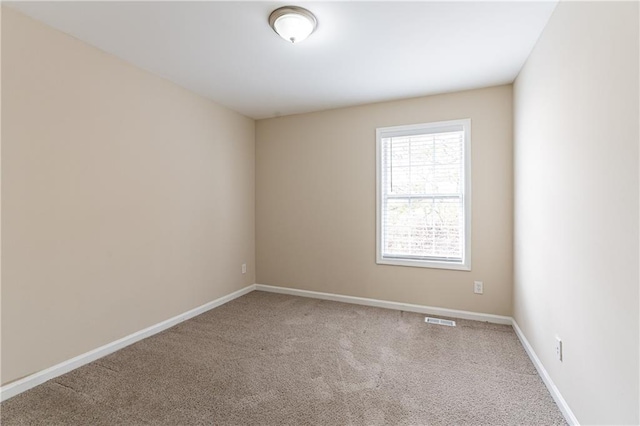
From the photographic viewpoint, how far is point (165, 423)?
67.4 inches

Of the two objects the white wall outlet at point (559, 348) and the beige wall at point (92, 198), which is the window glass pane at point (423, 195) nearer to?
the white wall outlet at point (559, 348)

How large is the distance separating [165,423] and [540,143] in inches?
121

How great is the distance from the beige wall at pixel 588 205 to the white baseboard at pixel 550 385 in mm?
60

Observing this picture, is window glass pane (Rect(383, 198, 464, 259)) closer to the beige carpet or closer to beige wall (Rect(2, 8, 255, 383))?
the beige carpet

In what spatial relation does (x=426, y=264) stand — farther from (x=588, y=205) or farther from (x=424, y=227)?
(x=588, y=205)


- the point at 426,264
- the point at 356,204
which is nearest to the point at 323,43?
the point at 356,204

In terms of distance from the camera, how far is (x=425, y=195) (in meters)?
3.47

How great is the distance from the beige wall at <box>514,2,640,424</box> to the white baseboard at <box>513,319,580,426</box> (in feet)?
0.20

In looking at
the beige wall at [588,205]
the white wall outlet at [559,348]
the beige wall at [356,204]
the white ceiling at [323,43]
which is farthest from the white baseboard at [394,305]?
the white ceiling at [323,43]

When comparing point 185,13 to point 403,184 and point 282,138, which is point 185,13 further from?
point 403,184

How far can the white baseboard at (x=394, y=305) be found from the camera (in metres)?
3.19

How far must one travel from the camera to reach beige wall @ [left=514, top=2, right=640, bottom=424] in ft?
3.87

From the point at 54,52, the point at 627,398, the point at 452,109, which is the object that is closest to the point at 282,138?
the point at 452,109

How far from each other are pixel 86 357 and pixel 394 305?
2.99 meters
